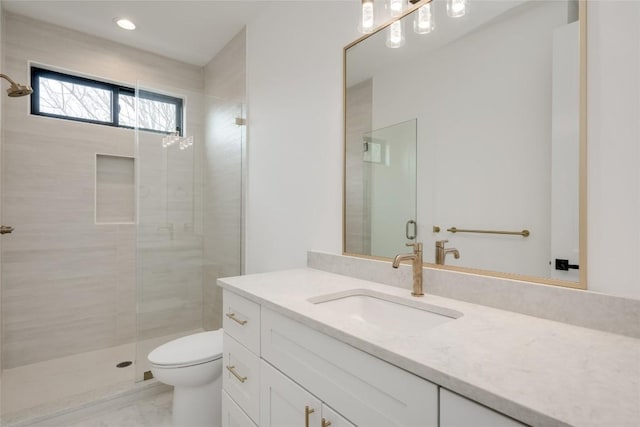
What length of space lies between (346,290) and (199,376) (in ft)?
3.19

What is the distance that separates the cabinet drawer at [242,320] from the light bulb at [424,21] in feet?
4.19

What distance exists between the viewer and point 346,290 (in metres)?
1.30

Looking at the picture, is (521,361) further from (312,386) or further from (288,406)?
(288,406)

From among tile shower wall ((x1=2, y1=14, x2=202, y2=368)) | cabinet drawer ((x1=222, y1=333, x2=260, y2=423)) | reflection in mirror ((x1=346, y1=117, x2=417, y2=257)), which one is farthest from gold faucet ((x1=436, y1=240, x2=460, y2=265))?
tile shower wall ((x1=2, y1=14, x2=202, y2=368))

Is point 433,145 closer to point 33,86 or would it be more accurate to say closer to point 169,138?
point 169,138

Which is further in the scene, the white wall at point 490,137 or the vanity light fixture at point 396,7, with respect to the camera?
the vanity light fixture at point 396,7

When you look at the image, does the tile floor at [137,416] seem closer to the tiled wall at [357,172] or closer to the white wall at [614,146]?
the tiled wall at [357,172]

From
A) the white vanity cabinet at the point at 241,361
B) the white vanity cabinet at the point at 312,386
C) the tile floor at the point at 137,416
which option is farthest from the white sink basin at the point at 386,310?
the tile floor at the point at 137,416

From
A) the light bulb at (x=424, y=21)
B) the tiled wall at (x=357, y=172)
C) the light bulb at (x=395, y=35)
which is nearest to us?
Answer: the light bulb at (x=424, y=21)

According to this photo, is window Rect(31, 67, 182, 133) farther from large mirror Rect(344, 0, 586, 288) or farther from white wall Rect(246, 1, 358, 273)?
large mirror Rect(344, 0, 586, 288)

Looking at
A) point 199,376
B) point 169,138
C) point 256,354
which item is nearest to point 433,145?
point 256,354

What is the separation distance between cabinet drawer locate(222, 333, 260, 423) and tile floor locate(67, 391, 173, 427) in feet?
2.72

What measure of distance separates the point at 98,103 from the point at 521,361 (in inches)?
133

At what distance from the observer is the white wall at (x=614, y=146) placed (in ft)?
2.61
